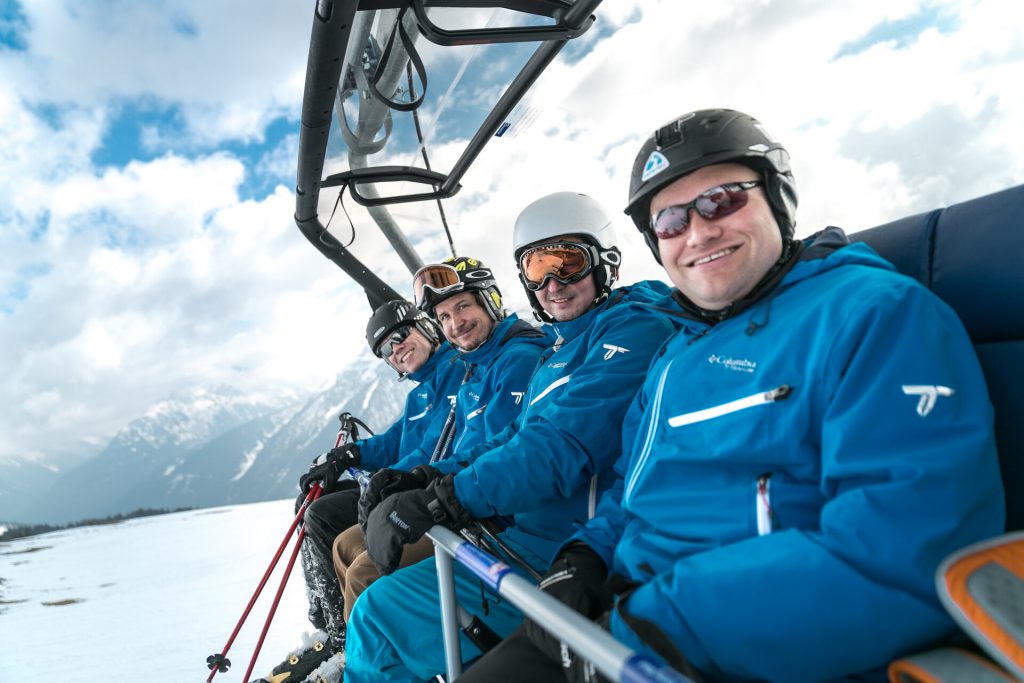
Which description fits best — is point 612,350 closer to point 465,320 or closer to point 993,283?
point 993,283

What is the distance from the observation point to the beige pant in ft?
8.71

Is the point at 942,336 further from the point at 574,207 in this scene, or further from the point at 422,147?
the point at 422,147

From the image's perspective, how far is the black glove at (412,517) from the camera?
205 centimetres

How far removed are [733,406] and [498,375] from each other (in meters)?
1.89

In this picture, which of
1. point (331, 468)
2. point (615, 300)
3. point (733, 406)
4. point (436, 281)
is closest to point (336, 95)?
point (436, 281)

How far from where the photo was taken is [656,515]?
1.41m

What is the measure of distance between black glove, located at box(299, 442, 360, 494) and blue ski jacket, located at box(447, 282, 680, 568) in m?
2.64

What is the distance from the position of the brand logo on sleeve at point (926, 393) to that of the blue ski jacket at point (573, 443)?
990mm

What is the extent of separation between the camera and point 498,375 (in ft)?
10.0

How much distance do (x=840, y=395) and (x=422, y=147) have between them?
3.91 m

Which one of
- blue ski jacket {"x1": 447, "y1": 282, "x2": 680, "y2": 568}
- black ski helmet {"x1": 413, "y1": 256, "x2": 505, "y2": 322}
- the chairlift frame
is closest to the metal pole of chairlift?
blue ski jacket {"x1": 447, "y1": 282, "x2": 680, "y2": 568}

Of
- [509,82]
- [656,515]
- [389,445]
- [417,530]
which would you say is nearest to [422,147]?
[509,82]

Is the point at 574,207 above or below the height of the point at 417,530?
above

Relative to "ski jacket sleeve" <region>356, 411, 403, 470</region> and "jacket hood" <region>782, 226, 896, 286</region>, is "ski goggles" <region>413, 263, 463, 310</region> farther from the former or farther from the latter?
"jacket hood" <region>782, 226, 896, 286</region>
